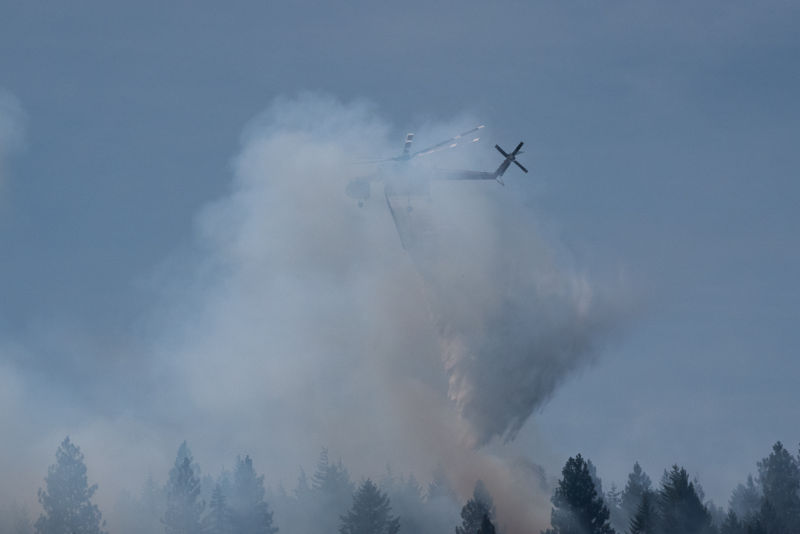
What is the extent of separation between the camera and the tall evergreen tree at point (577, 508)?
123375mm

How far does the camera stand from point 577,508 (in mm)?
124500

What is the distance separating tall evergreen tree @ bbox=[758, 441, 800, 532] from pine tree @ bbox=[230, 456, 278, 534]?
78.4m

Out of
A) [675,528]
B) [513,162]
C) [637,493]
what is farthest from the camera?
[637,493]

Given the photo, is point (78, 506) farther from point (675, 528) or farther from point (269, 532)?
point (675, 528)

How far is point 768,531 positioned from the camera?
13175 cm

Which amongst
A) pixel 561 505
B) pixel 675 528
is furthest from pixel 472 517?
pixel 675 528

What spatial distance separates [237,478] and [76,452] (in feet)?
83.3

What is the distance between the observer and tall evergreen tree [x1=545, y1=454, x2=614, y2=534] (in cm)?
12338

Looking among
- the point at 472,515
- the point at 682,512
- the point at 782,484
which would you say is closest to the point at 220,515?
the point at 472,515

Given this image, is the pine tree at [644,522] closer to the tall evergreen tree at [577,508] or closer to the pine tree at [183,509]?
the tall evergreen tree at [577,508]

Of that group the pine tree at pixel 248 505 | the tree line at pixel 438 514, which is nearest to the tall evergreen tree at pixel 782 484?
the tree line at pixel 438 514

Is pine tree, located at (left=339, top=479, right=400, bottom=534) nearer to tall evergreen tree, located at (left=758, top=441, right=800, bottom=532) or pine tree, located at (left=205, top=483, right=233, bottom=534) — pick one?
pine tree, located at (left=205, top=483, right=233, bottom=534)

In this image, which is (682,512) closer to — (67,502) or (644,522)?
(644,522)

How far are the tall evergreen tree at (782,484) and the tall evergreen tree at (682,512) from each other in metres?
46.8
